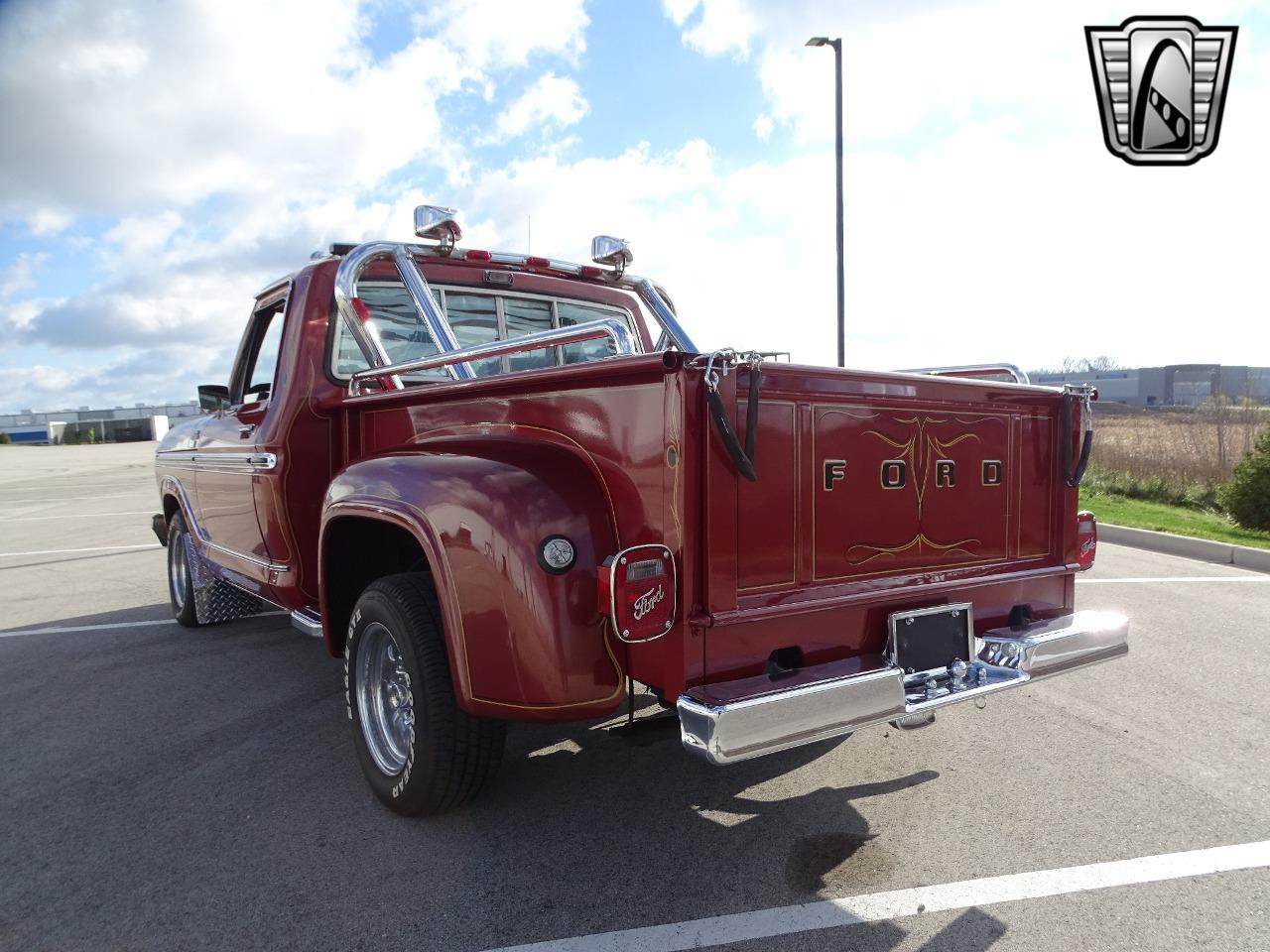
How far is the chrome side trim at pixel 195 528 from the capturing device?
4371 millimetres

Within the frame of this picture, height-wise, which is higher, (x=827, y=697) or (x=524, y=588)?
(x=524, y=588)

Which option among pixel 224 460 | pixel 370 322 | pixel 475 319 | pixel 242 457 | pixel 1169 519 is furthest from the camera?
pixel 1169 519

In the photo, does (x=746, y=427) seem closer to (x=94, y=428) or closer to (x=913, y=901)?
(x=913, y=901)

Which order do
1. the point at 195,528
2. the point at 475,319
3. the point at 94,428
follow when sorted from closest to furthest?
the point at 475,319 < the point at 195,528 < the point at 94,428

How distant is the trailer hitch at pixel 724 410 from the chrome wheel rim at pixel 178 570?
494 centimetres

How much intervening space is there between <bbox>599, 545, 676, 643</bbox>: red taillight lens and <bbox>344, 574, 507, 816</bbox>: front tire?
0.77m

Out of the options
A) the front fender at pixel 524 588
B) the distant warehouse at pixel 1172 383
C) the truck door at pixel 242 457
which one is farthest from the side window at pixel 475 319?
the distant warehouse at pixel 1172 383

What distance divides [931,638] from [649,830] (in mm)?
1191

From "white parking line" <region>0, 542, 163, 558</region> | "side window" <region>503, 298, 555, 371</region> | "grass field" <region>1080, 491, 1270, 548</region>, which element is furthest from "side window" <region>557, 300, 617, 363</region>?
"white parking line" <region>0, 542, 163, 558</region>

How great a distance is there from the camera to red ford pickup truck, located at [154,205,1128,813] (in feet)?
8.31

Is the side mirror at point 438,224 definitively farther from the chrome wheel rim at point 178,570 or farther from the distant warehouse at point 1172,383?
the distant warehouse at point 1172,383

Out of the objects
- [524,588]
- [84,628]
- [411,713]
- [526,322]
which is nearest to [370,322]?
[526,322]

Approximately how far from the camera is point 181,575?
6.34 metres

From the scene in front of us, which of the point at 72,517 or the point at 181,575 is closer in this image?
the point at 181,575
